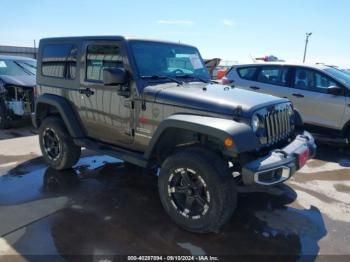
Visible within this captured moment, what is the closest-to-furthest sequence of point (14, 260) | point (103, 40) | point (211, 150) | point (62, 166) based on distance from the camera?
1. point (14, 260)
2. point (211, 150)
3. point (103, 40)
4. point (62, 166)

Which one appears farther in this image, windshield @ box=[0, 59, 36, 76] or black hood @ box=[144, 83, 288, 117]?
windshield @ box=[0, 59, 36, 76]

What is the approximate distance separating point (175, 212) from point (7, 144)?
4.75 metres

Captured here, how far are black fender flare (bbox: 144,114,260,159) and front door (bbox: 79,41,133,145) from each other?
2.92 ft

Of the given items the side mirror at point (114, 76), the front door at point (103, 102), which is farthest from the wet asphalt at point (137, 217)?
the side mirror at point (114, 76)

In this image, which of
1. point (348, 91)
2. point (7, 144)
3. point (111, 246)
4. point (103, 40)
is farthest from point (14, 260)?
point (348, 91)

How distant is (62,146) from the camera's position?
5.06m

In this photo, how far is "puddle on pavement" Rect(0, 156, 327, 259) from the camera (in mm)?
3252

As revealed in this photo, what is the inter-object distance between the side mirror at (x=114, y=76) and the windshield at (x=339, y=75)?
4.75m

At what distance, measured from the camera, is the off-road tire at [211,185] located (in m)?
3.24

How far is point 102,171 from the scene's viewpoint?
Answer: 535cm

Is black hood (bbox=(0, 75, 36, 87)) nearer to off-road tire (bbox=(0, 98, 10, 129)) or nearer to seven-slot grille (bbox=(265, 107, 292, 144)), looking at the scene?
off-road tire (bbox=(0, 98, 10, 129))

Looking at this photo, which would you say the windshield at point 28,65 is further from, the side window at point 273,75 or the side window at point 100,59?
the side window at point 273,75

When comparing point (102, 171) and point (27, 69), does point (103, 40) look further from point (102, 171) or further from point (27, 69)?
point (27, 69)

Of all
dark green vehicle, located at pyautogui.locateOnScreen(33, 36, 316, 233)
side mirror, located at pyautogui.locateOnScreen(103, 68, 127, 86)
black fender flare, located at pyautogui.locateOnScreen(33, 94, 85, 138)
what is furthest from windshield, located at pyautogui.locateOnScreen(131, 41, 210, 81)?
black fender flare, located at pyautogui.locateOnScreen(33, 94, 85, 138)
